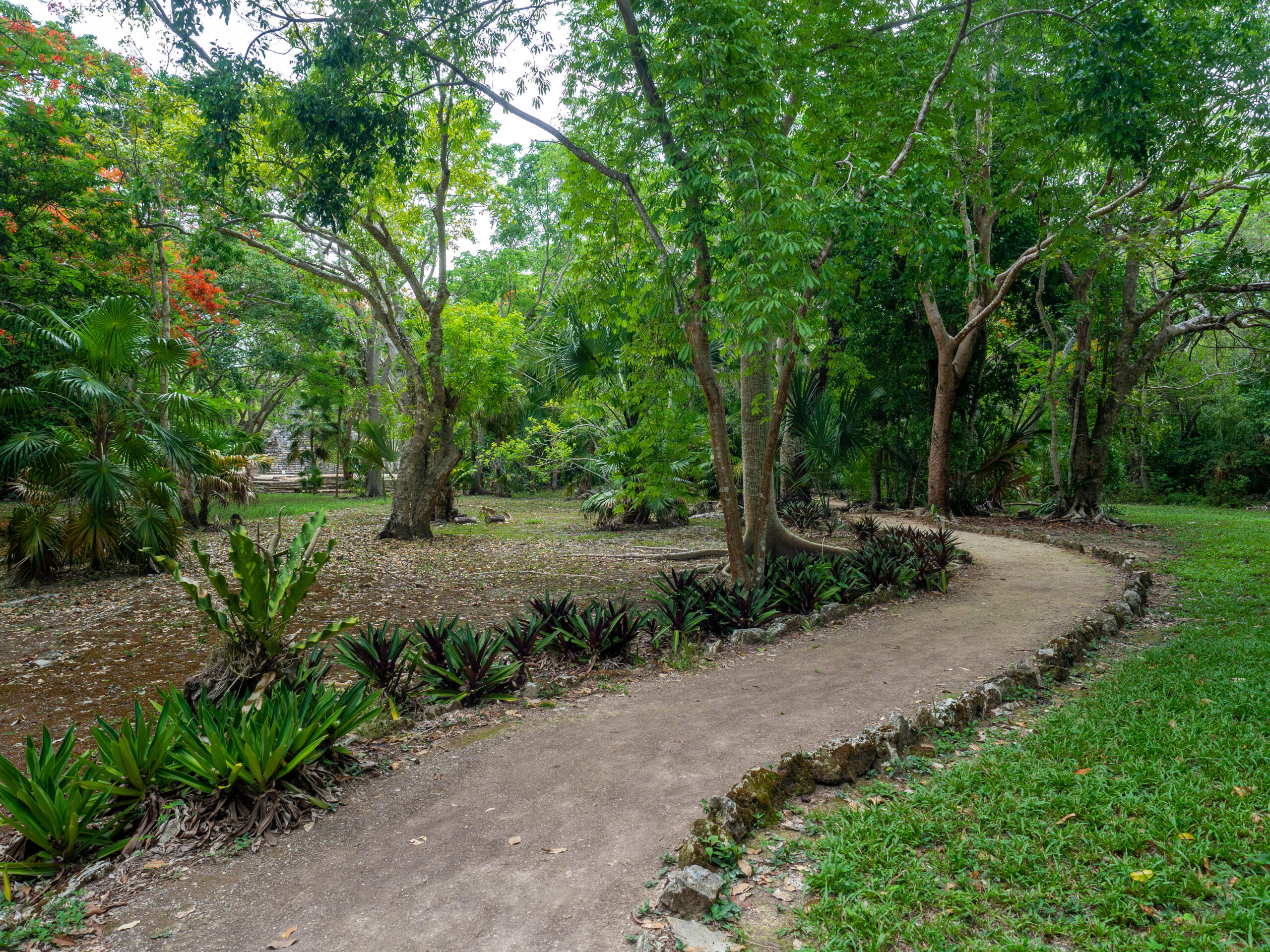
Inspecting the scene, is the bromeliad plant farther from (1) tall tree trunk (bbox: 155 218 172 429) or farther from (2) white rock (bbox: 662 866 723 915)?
(1) tall tree trunk (bbox: 155 218 172 429)

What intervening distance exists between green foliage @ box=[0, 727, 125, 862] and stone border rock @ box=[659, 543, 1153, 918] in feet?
8.35

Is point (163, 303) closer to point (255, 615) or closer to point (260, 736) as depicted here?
point (255, 615)

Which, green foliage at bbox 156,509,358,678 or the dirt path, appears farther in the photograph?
green foliage at bbox 156,509,358,678

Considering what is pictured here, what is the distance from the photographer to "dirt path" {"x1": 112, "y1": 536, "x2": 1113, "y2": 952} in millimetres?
2619

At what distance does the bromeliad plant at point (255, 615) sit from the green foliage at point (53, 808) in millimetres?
1013

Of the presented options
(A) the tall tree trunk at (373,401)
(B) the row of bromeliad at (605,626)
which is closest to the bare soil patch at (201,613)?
(B) the row of bromeliad at (605,626)

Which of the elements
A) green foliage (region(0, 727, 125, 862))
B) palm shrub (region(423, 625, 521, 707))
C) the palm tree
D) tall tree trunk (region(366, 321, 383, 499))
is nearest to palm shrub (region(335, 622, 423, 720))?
palm shrub (region(423, 625, 521, 707))

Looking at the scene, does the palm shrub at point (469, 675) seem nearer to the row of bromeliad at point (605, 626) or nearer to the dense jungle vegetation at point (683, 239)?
the row of bromeliad at point (605, 626)

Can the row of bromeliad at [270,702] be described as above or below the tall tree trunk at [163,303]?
below

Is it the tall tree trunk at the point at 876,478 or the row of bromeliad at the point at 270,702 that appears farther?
the tall tree trunk at the point at 876,478

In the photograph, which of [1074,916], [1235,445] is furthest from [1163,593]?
[1235,445]

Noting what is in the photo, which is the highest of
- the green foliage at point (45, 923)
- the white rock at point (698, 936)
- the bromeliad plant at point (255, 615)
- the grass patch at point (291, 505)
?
the bromeliad plant at point (255, 615)

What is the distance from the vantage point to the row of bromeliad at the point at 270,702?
3.12 m

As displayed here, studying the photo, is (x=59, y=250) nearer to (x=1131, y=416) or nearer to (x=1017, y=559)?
(x=1017, y=559)
